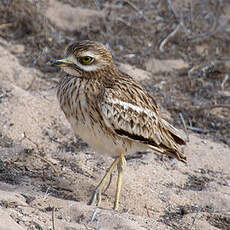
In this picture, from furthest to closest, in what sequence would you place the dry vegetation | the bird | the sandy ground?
the dry vegetation → the bird → the sandy ground

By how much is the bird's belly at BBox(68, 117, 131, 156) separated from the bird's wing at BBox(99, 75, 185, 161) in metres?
0.08

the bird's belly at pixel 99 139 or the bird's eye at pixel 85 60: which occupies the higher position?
the bird's eye at pixel 85 60

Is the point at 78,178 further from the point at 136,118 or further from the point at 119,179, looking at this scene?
the point at 136,118

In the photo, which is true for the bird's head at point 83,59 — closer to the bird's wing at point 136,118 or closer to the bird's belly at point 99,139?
the bird's wing at point 136,118

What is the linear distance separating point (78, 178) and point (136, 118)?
2.60 feet

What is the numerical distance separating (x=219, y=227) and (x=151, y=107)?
3.73 feet

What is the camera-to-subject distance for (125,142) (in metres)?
4.25

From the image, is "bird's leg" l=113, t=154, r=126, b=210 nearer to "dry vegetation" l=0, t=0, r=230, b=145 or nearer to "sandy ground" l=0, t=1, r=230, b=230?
"sandy ground" l=0, t=1, r=230, b=230

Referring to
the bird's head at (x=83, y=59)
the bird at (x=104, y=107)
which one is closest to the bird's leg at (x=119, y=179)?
the bird at (x=104, y=107)

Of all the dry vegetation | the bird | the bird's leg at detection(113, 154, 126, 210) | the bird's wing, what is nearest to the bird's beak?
the bird

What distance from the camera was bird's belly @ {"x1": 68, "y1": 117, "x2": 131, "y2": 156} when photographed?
4.03 metres

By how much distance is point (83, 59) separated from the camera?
408 centimetres

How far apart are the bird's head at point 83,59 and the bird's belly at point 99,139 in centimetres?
40

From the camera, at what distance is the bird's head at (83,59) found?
13.3 feet
